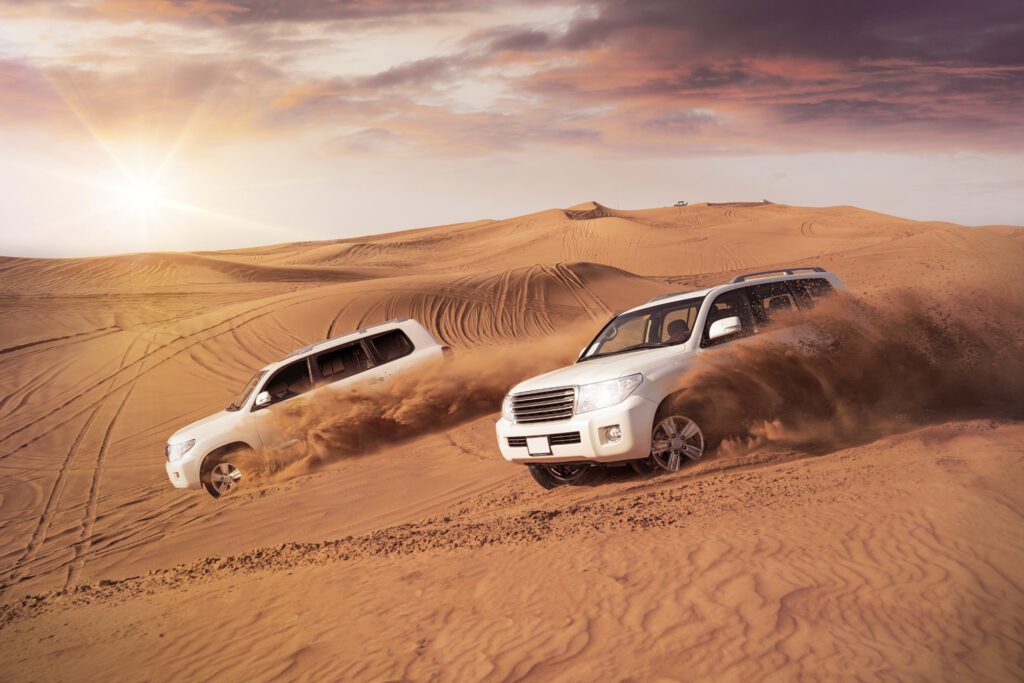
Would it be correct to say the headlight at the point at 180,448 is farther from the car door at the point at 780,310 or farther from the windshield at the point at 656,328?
the car door at the point at 780,310

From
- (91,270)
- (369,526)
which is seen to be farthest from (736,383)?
(91,270)

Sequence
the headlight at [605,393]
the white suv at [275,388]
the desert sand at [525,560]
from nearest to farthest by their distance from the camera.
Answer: the desert sand at [525,560] → the headlight at [605,393] → the white suv at [275,388]

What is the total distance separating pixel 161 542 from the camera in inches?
382

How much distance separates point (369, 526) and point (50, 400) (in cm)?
1355

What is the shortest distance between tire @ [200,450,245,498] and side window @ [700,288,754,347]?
21.4 ft

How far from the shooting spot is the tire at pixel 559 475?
330 inches

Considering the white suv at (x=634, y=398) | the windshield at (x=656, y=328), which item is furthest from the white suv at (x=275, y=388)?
the white suv at (x=634, y=398)

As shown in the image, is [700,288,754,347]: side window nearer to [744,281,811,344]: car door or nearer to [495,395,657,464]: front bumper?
[744,281,811,344]: car door

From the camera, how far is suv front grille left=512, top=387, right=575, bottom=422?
24.8 ft

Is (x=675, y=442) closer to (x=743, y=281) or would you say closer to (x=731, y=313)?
(x=731, y=313)

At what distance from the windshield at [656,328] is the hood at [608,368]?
9.4 inches

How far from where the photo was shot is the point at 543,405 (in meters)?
7.78

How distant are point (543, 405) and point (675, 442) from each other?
4.18 ft

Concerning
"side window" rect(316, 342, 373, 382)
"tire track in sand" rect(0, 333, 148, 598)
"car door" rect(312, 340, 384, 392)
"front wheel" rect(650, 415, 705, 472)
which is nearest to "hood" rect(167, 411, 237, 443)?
"car door" rect(312, 340, 384, 392)
